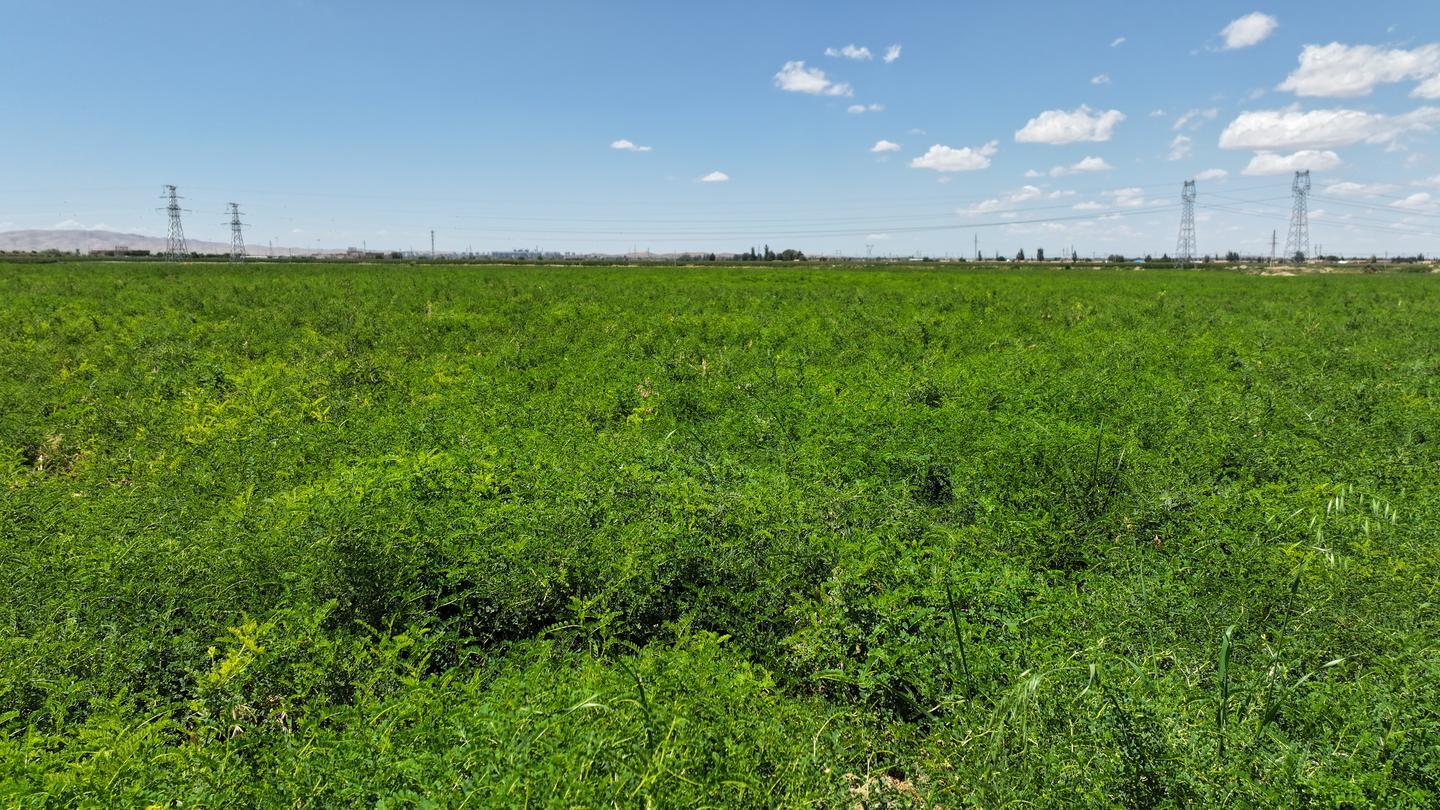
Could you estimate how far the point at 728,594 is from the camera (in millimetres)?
4422

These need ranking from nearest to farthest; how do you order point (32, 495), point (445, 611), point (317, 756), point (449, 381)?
point (317, 756) < point (445, 611) < point (32, 495) < point (449, 381)

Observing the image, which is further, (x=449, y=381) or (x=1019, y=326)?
(x=1019, y=326)

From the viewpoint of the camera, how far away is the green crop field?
9.49 feet

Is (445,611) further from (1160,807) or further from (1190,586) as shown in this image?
(1190,586)

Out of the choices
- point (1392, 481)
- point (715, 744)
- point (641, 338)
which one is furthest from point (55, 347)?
point (1392, 481)

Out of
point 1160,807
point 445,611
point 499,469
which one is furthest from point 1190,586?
point 499,469

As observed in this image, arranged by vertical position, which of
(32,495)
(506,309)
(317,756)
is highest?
(506,309)

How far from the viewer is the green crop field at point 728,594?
2.89 m

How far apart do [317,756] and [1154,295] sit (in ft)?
96.8

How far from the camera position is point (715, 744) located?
306cm

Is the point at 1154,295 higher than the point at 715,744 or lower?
higher

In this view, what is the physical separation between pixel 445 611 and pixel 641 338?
9.88 m

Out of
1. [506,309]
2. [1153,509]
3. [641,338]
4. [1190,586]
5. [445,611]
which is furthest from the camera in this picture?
[506,309]

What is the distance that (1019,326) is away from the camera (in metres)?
16.3
